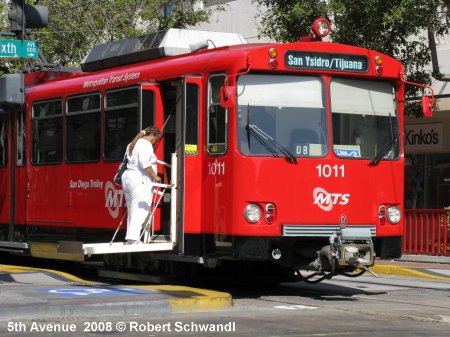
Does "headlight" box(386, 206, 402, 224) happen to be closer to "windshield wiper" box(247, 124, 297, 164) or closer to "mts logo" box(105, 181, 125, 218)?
"windshield wiper" box(247, 124, 297, 164)

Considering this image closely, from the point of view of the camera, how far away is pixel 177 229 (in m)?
14.0

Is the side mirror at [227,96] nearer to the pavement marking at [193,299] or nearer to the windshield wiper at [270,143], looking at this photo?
the windshield wiper at [270,143]

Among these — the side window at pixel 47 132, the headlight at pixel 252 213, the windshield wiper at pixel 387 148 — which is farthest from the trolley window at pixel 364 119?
the side window at pixel 47 132

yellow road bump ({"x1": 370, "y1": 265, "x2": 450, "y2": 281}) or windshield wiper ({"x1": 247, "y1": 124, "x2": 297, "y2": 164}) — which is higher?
windshield wiper ({"x1": 247, "y1": 124, "x2": 297, "y2": 164})

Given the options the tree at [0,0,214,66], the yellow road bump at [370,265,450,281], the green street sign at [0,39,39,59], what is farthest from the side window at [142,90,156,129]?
the tree at [0,0,214,66]

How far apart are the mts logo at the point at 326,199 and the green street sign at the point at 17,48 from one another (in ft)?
15.7

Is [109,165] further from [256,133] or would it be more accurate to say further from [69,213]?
[256,133]

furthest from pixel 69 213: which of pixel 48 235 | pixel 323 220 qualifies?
pixel 323 220

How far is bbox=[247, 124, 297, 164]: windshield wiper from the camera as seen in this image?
13.4 metres

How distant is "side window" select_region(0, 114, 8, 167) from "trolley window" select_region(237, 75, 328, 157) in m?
6.27

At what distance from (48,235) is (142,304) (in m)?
Result: 5.49

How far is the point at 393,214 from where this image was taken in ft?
46.8

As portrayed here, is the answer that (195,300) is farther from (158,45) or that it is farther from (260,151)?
(158,45)

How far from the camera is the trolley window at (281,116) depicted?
13.4m
